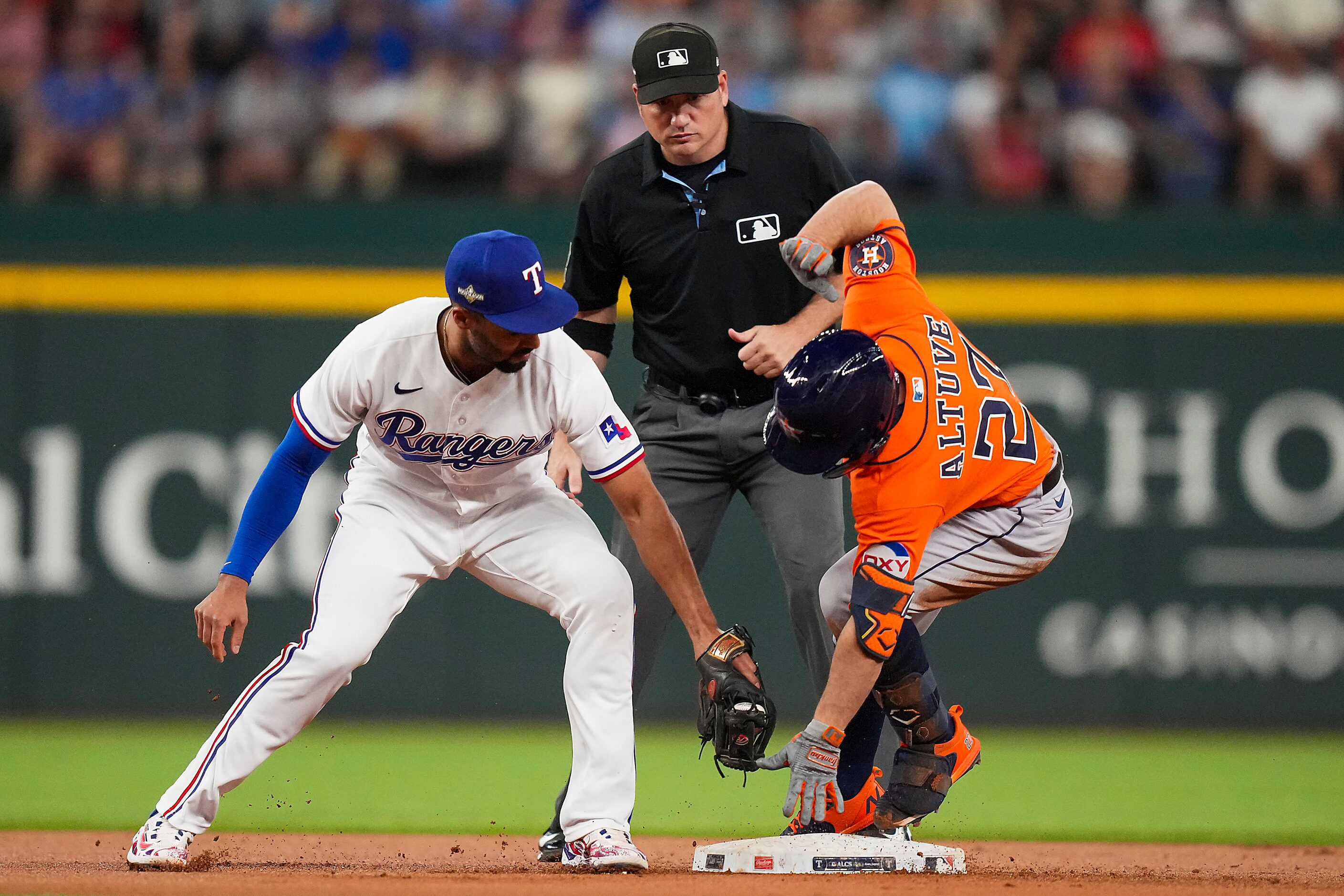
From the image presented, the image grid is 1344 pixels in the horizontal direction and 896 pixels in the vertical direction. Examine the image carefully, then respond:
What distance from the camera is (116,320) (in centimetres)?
878

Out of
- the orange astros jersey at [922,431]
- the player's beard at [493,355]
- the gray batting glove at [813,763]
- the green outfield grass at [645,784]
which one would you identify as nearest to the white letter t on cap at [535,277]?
the player's beard at [493,355]

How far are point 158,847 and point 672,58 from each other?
2684 mm

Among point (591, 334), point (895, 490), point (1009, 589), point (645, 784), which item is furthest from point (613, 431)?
point (1009, 589)

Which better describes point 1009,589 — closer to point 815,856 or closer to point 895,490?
point 815,856

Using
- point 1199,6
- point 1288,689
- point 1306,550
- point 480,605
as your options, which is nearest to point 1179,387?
point 1306,550

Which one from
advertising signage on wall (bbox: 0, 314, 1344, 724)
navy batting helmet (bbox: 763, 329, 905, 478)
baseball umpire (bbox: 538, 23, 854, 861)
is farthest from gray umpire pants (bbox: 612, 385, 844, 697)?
advertising signage on wall (bbox: 0, 314, 1344, 724)

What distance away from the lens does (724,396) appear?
5.09 m

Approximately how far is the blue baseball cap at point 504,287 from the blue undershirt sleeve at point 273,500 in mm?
603

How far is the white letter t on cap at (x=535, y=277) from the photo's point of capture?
4.25 m

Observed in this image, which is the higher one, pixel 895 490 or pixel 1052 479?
pixel 895 490

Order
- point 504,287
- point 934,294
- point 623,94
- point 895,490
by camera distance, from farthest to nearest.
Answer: point 623,94, point 934,294, point 895,490, point 504,287

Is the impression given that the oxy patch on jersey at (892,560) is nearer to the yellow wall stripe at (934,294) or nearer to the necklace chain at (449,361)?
the necklace chain at (449,361)

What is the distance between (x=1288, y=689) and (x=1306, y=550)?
767 mm

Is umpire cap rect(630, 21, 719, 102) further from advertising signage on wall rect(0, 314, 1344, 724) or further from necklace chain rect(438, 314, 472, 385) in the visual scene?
advertising signage on wall rect(0, 314, 1344, 724)
